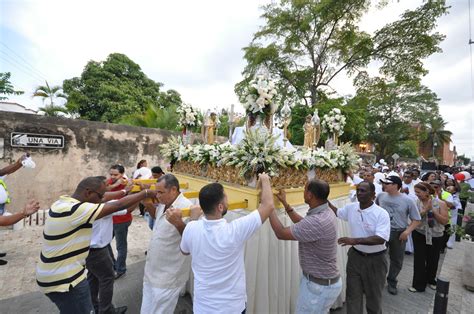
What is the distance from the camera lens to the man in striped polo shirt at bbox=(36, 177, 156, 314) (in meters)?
2.09

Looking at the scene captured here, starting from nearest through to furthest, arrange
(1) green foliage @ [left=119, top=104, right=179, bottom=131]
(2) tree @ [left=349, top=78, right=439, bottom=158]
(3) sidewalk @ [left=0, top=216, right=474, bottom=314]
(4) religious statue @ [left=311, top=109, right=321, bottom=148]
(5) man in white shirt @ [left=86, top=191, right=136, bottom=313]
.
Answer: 1. (5) man in white shirt @ [left=86, top=191, right=136, bottom=313]
2. (3) sidewalk @ [left=0, top=216, right=474, bottom=314]
3. (4) religious statue @ [left=311, top=109, right=321, bottom=148]
4. (1) green foliage @ [left=119, top=104, right=179, bottom=131]
5. (2) tree @ [left=349, top=78, right=439, bottom=158]

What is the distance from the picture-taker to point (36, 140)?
6.55m

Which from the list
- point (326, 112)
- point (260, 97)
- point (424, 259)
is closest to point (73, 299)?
point (260, 97)

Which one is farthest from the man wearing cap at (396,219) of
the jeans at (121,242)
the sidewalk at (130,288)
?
the jeans at (121,242)

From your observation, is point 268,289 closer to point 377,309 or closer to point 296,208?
point 296,208

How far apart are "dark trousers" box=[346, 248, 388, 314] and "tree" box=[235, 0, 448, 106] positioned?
16.1 meters

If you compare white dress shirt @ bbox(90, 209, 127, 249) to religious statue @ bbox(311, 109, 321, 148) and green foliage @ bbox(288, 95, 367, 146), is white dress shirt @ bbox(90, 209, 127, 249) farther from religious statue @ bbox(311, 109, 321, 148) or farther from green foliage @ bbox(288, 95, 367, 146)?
green foliage @ bbox(288, 95, 367, 146)

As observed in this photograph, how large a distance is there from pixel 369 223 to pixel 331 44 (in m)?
17.5

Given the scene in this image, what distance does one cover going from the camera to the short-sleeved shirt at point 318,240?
7.01 ft

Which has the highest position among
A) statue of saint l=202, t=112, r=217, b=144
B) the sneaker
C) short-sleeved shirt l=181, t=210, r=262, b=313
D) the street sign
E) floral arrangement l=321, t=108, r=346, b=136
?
floral arrangement l=321, t=108, r=346, b=136

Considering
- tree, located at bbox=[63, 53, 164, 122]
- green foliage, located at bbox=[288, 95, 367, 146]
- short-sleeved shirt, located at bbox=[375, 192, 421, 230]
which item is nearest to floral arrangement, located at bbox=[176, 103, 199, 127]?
short-sleeved shirt, located at bbox=[375, 192, 421, 230]

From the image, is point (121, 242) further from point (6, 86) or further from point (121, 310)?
point (6, 86)

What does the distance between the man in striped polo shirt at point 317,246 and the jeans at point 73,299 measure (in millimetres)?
1959

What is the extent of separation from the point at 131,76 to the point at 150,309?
21.8m
